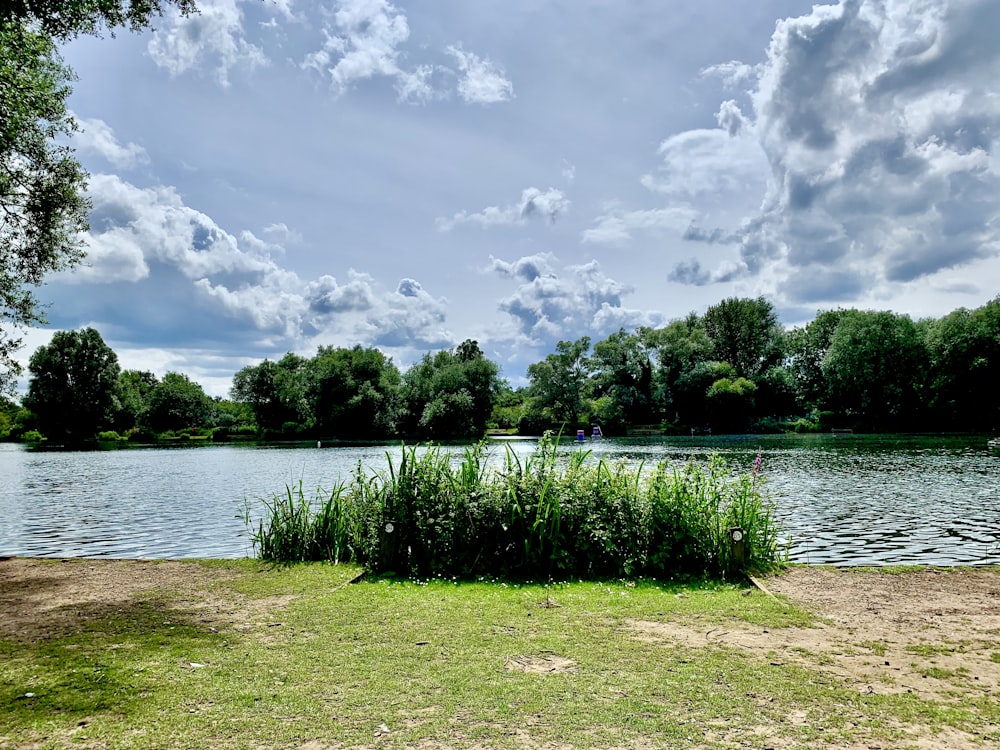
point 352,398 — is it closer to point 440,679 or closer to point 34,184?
point 34,184

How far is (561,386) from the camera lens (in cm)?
8619

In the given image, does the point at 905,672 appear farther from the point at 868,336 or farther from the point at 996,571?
the point at 868,336

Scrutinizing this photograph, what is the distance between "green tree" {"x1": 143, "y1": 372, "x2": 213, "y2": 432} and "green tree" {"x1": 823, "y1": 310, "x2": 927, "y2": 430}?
9280 cm

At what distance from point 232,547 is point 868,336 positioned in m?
74.0

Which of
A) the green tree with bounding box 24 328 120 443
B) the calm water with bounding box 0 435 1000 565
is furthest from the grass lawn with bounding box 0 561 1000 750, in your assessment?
the green tree with bounding box 24 328 120 443

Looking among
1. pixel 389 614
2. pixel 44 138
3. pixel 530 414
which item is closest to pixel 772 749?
pixel 389 614

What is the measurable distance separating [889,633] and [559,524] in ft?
14.1

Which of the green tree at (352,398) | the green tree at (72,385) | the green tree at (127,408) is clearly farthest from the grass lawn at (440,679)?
the green tree at (127,408)

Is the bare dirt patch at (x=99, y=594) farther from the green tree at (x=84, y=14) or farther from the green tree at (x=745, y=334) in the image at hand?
the green tree at (x=745, y=334)

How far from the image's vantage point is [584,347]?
89250mm

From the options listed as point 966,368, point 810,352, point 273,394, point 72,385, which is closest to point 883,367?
point 966,368

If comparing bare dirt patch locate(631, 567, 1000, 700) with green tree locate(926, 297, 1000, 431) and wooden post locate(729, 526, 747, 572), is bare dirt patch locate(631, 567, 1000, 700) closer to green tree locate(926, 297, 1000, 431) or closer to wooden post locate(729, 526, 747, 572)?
wooden post locate(729, 526, 747, 572)

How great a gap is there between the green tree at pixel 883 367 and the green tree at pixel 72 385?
309 ft

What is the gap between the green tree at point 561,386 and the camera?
3371 inches
